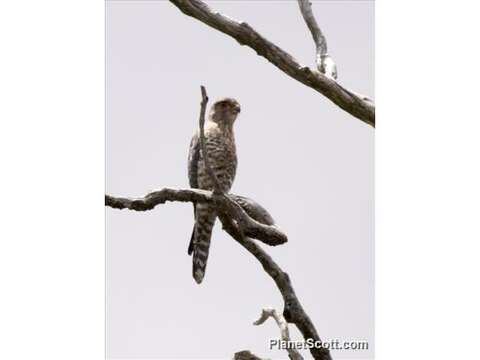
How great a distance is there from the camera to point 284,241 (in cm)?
422

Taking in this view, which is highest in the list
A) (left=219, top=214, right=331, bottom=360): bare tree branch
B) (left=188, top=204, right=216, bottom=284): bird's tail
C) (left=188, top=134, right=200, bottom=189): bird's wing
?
(left=188, top=134, right=200, bottom=189): bird's wing

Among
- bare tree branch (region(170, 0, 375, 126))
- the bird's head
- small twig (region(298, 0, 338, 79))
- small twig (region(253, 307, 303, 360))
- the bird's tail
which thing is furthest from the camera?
the bird's head

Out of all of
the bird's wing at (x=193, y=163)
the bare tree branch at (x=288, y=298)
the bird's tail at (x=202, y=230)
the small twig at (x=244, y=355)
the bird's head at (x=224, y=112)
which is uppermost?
the bird's head at (x=224, y=112)

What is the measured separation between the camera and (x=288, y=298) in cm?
425

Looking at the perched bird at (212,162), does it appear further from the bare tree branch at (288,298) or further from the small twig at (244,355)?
the small twig at (244,355)

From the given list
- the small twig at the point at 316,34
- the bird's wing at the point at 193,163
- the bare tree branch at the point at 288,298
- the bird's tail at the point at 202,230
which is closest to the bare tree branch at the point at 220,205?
the bare tree branch at the point at 288,298

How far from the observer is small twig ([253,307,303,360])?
4.16m

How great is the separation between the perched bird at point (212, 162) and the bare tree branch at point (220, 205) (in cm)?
208

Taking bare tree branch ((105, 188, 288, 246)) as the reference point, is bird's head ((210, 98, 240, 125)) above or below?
above

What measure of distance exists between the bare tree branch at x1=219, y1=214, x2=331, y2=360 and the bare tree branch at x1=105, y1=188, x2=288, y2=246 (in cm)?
13

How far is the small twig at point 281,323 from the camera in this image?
4.16 m

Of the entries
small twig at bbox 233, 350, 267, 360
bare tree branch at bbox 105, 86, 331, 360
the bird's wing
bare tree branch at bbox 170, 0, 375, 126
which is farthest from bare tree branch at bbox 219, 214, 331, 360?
the bird's wing

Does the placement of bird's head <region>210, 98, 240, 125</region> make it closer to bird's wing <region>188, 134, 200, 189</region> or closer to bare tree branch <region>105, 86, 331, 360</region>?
bird's wing <region>188, 134, 200, 189</region>
